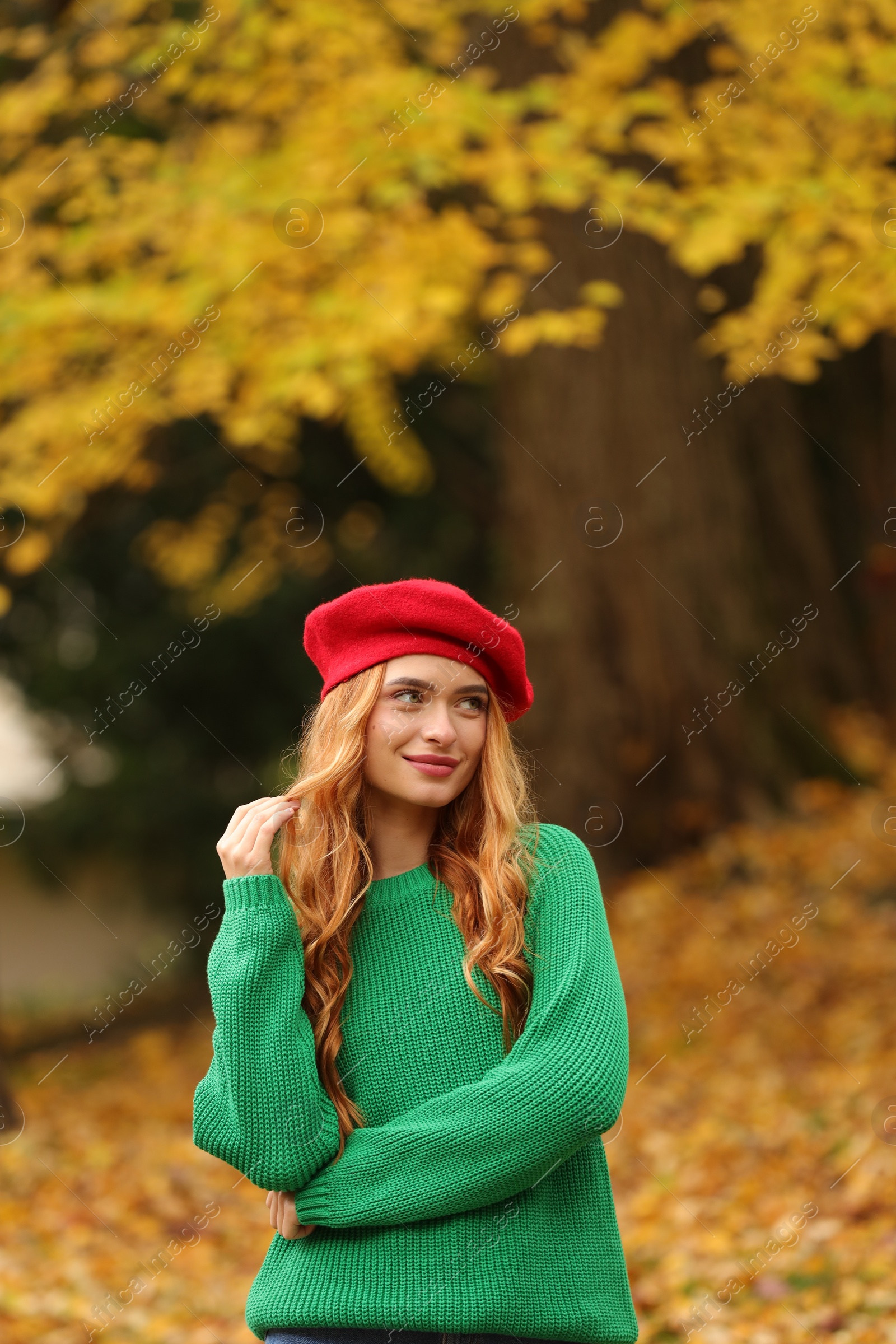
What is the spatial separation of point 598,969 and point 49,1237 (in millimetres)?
3898

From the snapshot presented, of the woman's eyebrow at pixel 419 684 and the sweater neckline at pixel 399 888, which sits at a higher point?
the woman's eyebrow at pixel 419 684

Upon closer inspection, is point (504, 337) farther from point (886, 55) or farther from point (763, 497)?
point (763, 497)

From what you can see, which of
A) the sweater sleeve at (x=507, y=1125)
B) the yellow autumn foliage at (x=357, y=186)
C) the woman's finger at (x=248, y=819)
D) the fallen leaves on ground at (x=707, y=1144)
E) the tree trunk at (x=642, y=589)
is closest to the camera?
the sweater sleeve at (x=507, y=1125)

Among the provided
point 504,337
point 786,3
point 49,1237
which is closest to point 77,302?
point 504,337

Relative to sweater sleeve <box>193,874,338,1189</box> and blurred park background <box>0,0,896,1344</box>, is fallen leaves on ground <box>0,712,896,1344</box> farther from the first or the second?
sweater sleeve <box>193,874,338,1189</box>

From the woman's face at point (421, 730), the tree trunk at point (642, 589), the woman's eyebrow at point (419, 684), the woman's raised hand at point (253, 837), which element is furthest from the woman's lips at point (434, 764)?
the tree trunk at point (642, 589)

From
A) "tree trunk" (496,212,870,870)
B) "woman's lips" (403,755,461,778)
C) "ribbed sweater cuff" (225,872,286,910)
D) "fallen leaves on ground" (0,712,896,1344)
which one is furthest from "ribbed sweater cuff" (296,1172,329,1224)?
"tree trunk" (496,212,870,870)

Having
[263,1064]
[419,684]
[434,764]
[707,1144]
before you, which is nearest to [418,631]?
[419,684]

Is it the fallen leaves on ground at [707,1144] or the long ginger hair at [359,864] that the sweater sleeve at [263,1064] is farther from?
the fallen leaves on ground at [707,1144]

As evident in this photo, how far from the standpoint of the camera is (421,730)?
6.72 feet

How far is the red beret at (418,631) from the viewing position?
6.73 ft

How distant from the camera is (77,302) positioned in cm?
622

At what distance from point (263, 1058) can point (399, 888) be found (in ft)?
1.25

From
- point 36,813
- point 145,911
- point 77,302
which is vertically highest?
point 77,302
